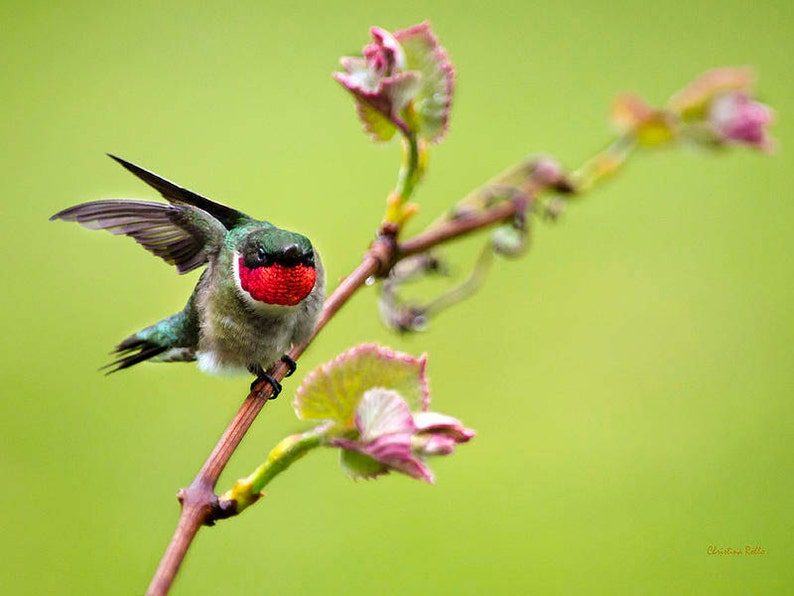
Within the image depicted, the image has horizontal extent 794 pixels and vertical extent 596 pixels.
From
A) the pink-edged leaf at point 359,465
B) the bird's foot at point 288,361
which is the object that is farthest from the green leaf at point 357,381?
the bird's foot at point 288,361

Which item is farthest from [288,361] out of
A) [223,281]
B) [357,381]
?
[357,381]

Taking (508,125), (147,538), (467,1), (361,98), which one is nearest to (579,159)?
(508,125)

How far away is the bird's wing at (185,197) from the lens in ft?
2.11

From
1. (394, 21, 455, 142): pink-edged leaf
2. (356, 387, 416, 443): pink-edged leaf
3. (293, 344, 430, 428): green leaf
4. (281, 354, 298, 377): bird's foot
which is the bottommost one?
(356, 387, 416, 443): pink-edged leaf

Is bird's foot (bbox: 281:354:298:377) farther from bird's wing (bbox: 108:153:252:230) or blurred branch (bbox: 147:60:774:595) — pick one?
bird's wing (bbox: 108:153:252:230)

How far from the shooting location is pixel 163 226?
0.79m

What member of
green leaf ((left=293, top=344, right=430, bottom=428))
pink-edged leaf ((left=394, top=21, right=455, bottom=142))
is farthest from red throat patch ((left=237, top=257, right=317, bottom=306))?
green leaf ((left=293, top=344, right=430, bottom=428))

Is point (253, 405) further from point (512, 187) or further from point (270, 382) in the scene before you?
point (512, 187)

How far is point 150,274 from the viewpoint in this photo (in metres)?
2.24

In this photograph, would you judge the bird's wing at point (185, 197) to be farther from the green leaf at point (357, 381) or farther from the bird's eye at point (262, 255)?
the green leaf at point (357, 381)

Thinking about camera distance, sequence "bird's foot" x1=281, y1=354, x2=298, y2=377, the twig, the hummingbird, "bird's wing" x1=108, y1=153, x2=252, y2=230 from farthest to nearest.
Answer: "bird's foot" x1=281, y1=354, x2=298, y2=377 → the hummingbird → "bird's wing" x1=108, y1=153, x2=252, y2=230 → the twig

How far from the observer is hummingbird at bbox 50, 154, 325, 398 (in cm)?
76

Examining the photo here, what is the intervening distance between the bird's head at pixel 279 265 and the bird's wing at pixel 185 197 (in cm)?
4

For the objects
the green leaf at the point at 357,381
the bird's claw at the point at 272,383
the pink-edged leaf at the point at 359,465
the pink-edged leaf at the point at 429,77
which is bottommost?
the pink-edged leaf at the point at 359,465
